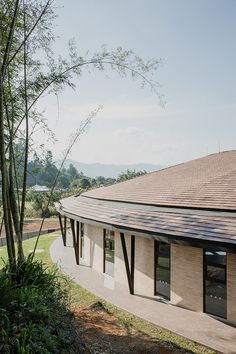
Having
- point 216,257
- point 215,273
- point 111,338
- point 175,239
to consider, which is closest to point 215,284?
point 215,273

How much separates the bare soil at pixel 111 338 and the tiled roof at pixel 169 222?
112 inches

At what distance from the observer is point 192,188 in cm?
1430

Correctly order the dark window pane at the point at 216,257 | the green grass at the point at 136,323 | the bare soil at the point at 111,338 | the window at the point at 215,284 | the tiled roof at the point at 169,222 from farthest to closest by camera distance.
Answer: the dark window pane at the point at 216,257 → the window at the point at 215,284 → the tiled roof at the point at 169,222 → the green grass at the point at 136,323 → the bare soil at the point at 111,338

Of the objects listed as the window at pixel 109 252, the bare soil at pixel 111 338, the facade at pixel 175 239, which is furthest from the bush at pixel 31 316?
the window at pixel 109 252

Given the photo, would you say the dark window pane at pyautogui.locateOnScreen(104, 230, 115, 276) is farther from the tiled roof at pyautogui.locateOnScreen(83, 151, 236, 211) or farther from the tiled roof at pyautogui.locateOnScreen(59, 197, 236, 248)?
the tiled roof at pyautogui.locateOnScreen(83, 151, 236, 211)

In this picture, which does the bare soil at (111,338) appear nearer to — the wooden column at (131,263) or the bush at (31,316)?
the bush at (31,316)

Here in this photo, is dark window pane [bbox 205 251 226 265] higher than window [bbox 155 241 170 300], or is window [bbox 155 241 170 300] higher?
dark window pane [bbox 205 251 226 265]

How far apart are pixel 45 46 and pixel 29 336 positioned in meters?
6.27

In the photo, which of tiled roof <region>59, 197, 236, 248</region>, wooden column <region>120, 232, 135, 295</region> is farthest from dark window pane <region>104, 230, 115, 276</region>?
wooden column <region>120, 232, 135, 295</region>

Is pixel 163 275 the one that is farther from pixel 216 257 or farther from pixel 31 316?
pixel 31 316

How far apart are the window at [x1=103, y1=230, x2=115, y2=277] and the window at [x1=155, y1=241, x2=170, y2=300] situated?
3350 millimetres

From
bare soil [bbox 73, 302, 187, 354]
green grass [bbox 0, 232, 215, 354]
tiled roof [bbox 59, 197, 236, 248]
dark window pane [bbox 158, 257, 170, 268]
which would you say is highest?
tiled roof [bbox 59, 197, 236, 248]

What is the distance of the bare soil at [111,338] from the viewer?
7.34 m

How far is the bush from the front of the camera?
5.30 m
